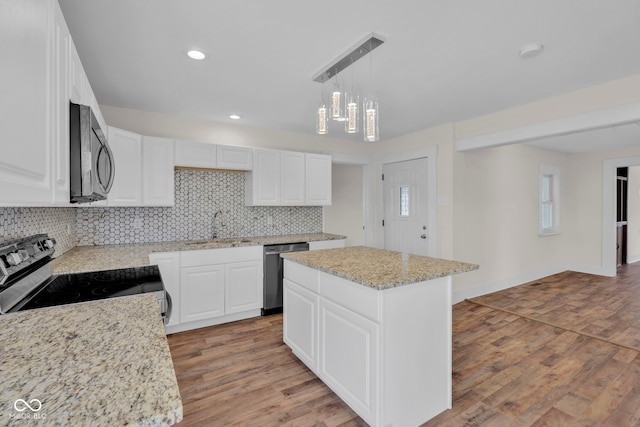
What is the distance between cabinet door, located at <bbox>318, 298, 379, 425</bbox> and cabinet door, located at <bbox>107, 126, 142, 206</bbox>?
222 cm

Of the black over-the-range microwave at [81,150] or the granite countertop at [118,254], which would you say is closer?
the black over-the-range microwave at [81,150]

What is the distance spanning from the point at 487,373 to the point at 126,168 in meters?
3.68

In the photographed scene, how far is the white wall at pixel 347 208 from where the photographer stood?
5079mm

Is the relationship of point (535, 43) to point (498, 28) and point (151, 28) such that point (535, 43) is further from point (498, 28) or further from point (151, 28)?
point (151, 28)

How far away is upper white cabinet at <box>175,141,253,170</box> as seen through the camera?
3382 millimetres

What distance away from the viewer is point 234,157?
3664 millimetres

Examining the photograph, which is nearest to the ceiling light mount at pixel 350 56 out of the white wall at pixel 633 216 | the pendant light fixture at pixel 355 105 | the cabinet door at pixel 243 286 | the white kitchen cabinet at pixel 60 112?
the pendant light fixture at pixel 355 105

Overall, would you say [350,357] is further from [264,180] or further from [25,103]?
[264,180]

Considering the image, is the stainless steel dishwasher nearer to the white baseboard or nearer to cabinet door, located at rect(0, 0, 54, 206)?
the white baseboard

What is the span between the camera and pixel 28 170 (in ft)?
2.67

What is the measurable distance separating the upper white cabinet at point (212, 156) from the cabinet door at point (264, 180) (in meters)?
0.11

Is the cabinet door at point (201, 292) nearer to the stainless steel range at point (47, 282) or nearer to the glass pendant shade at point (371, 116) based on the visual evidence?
the stainless steel range at point (47, 282)

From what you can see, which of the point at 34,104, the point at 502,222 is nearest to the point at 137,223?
the point at 34,104

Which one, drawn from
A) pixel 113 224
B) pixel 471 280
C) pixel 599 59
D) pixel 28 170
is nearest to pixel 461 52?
pixel 599 59
